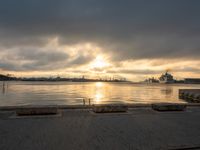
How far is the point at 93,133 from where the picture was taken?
7512 millimetres

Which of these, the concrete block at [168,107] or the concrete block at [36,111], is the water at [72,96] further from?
the concrete block at [36,111]

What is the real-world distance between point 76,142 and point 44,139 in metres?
1.14

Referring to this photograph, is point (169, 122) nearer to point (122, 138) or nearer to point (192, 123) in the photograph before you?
point (192, 123)

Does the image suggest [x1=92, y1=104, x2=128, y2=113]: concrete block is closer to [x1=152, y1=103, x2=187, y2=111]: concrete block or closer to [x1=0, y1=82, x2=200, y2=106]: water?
[x1=152, y1=103, x2=187, y2=111]: concrete block

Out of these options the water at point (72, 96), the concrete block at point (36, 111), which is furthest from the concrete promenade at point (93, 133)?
the water at point (72, 96)

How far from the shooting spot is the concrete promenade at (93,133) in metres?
6.18

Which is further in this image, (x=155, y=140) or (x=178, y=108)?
(x=178, y=108)

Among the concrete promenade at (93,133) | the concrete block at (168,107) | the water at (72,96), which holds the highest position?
the concrete block at (168,107)

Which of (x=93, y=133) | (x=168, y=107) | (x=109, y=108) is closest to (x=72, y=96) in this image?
(x=168, y=107)

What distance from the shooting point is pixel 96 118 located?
33.4ft

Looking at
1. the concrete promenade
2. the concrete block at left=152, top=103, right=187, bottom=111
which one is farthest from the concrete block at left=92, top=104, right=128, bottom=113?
the concrete block at left=152, top=103, right=187, bottom=111

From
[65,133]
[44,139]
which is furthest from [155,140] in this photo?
[44,139]

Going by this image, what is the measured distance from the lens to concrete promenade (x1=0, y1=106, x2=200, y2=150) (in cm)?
618

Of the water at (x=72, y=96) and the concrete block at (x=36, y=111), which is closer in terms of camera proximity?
the concrete block at (x=36, y=111)
